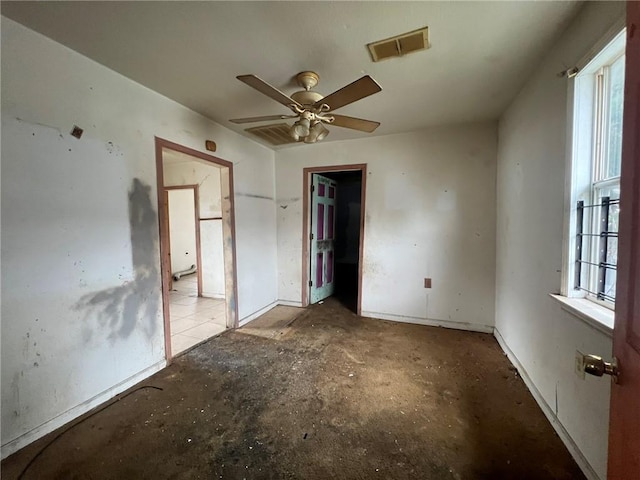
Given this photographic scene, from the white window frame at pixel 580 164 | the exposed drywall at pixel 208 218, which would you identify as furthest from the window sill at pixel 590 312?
the exposed drywall at pixel 208 218

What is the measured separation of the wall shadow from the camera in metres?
1.94

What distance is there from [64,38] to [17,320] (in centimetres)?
167

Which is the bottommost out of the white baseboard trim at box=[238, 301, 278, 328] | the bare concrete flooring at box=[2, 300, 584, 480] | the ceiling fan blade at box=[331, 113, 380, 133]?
the bare concrete flooring at box=[2, 300, 584, 480]

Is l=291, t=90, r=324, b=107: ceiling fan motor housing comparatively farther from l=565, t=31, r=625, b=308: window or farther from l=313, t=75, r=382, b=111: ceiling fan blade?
l=565, t=31, r=625, b=308: window

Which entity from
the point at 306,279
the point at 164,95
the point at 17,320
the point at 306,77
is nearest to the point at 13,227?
the point at 17,320

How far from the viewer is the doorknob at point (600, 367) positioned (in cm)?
→ 75

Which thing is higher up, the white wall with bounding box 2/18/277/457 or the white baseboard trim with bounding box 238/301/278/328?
the white wall with bounding box 2/18/277/457

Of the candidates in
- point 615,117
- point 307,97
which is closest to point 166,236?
point 307,97

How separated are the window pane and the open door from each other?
2.71 feet

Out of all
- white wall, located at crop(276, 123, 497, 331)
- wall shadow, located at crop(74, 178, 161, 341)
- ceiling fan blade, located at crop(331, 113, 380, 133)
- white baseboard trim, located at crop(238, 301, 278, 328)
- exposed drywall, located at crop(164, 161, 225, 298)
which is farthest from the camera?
exposed drywall, located at crop(164, 161, 225, 298)

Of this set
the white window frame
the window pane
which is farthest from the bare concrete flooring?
the window pane

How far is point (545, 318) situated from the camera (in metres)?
1.78

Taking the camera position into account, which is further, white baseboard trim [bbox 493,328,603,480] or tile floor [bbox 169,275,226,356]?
tile floor [bbox 169,275,226,356]

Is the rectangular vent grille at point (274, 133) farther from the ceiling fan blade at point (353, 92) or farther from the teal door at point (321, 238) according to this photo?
the ceiling fan blade at point (353, 92)
